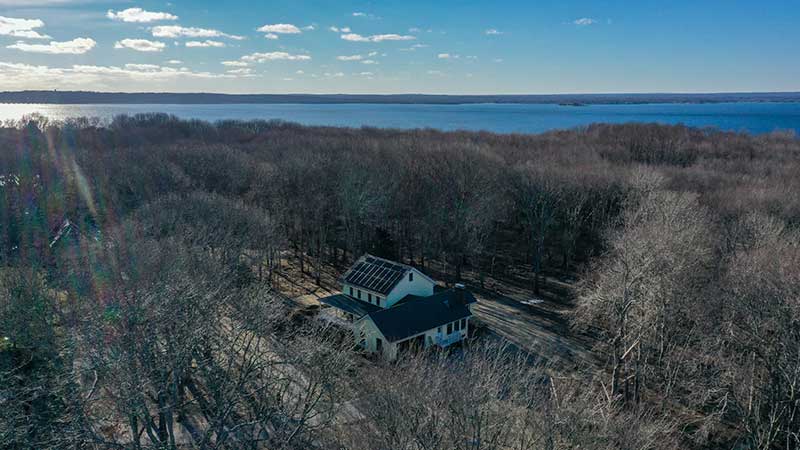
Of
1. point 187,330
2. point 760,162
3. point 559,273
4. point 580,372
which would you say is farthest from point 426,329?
point 760,162

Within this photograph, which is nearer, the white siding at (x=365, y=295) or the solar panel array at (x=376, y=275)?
the white siding at (x=365, y=295)

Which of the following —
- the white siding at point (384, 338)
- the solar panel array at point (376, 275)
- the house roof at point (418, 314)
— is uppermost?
the solar panel array at point (376, 275)

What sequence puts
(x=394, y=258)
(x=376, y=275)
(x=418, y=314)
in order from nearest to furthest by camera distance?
(x=418, y=314) → (x=376, y=275) → (x=394, y=258)

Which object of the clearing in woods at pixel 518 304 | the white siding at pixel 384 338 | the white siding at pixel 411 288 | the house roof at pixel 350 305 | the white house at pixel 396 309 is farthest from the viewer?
the white siding at pixel 411 288

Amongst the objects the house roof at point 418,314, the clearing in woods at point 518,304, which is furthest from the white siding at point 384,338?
the clearing in woods at point 518,304

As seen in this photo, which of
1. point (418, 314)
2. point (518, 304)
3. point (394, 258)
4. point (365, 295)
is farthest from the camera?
point (394, 258)

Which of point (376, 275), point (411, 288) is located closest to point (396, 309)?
point (411, 288)

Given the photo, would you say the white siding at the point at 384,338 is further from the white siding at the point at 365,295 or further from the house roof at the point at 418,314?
the white siding at the point at 365,295

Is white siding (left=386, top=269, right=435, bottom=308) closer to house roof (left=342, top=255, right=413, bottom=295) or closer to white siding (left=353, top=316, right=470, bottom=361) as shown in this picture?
house roof (left=342, top=255, right=413, bottom=295)

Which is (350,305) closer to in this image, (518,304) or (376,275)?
(376,275)
